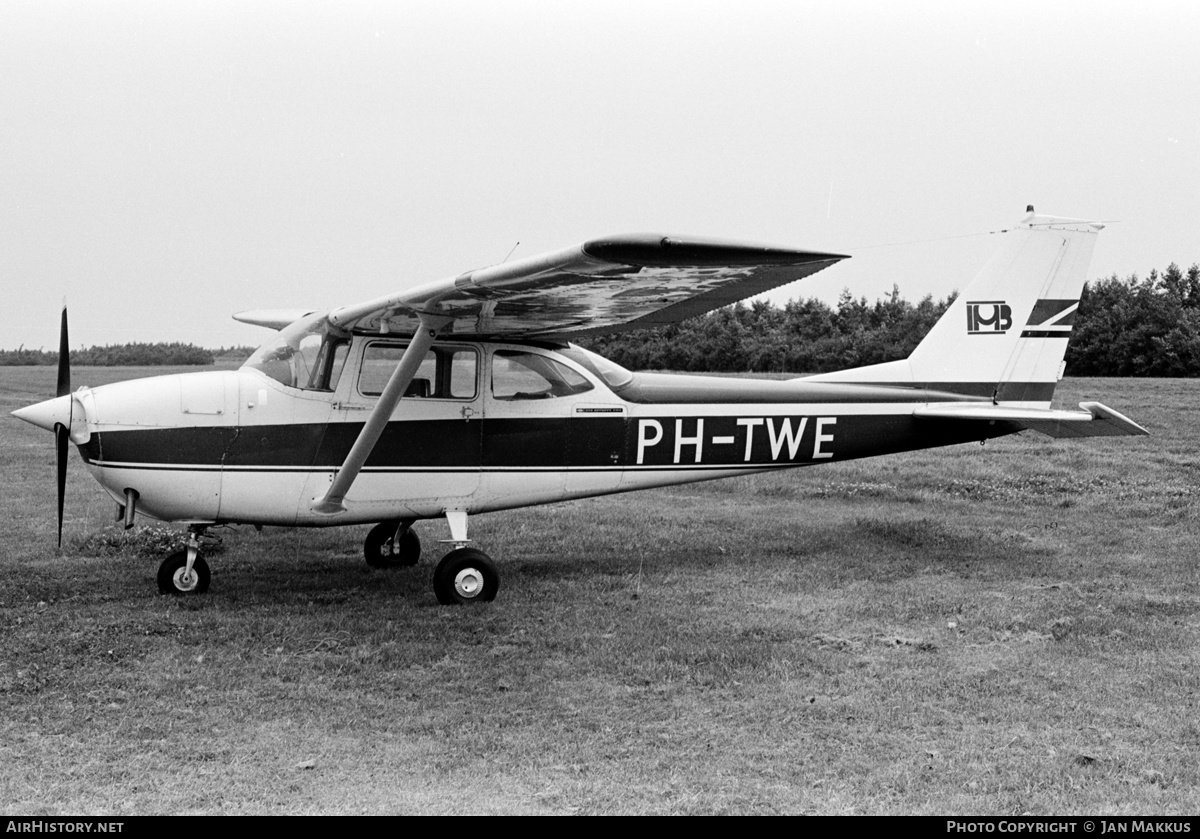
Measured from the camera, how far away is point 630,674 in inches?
239

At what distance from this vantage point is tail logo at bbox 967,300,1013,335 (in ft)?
32.7

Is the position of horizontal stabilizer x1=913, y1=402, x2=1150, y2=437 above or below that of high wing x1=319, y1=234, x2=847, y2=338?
below

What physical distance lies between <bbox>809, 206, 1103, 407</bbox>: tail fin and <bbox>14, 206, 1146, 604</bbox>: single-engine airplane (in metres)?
0.02

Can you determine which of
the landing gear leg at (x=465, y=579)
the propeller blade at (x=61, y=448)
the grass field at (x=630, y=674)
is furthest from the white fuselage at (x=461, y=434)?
the grass field at (x=630, y=674)

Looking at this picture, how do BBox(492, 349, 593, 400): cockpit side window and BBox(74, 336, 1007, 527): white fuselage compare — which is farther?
BBox(492, 349, 593, 400): cockpit side window

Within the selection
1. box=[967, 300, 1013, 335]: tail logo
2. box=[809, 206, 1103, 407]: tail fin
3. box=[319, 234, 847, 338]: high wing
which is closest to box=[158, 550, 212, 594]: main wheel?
box=[319, 234, 847, 338]: high wing

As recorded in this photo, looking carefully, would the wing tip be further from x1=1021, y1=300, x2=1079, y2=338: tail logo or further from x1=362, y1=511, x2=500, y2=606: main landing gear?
x1=1021, y1=300, x2=1079, y2=338: tail logo

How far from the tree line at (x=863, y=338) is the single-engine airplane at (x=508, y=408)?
924 inches

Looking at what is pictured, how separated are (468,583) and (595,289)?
248 centimetres

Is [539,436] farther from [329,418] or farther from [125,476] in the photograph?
[125,476]

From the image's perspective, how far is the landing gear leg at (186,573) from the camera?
25.9ft

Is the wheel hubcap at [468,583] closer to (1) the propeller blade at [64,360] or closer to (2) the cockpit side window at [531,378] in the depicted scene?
(2) the cockpit side window at [531,378]

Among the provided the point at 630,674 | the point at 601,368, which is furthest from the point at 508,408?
the point at 630,674

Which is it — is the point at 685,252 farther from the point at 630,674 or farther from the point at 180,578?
the point at 180,578
